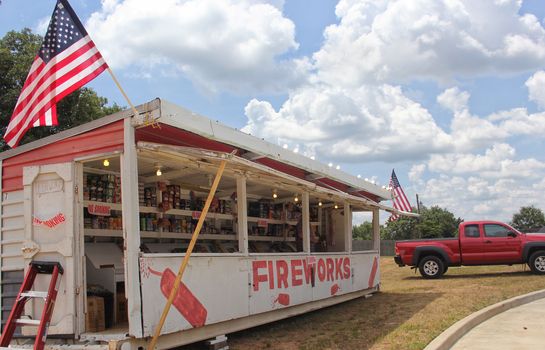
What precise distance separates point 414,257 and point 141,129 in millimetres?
14407

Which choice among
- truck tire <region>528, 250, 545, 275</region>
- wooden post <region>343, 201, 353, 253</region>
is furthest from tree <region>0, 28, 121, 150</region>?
truck tire <region>528, 250, 545, 275</region>

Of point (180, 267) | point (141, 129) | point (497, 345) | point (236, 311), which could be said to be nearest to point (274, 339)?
point (236, 311)

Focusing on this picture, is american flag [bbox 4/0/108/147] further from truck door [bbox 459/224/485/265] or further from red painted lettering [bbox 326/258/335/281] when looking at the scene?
truck door [bbox 459/224/485/265]

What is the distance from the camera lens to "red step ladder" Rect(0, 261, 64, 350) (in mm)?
6441

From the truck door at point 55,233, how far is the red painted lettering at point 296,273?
13.7 feet

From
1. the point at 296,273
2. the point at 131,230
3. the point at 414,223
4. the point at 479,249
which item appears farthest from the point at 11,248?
the point at 414,223

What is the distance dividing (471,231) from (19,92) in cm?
1711

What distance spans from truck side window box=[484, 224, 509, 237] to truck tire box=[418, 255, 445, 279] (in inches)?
71.5

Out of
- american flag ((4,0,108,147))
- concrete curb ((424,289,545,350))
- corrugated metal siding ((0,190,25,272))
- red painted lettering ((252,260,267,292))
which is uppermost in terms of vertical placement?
american flag ((4,0,108,147))

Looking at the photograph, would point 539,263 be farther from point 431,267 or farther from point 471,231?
point 431,267

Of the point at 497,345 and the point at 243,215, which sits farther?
the point at 243,215

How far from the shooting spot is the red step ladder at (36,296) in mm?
6441

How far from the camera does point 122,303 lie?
838 centimetres

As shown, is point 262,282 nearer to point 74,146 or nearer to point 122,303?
point 122,303
